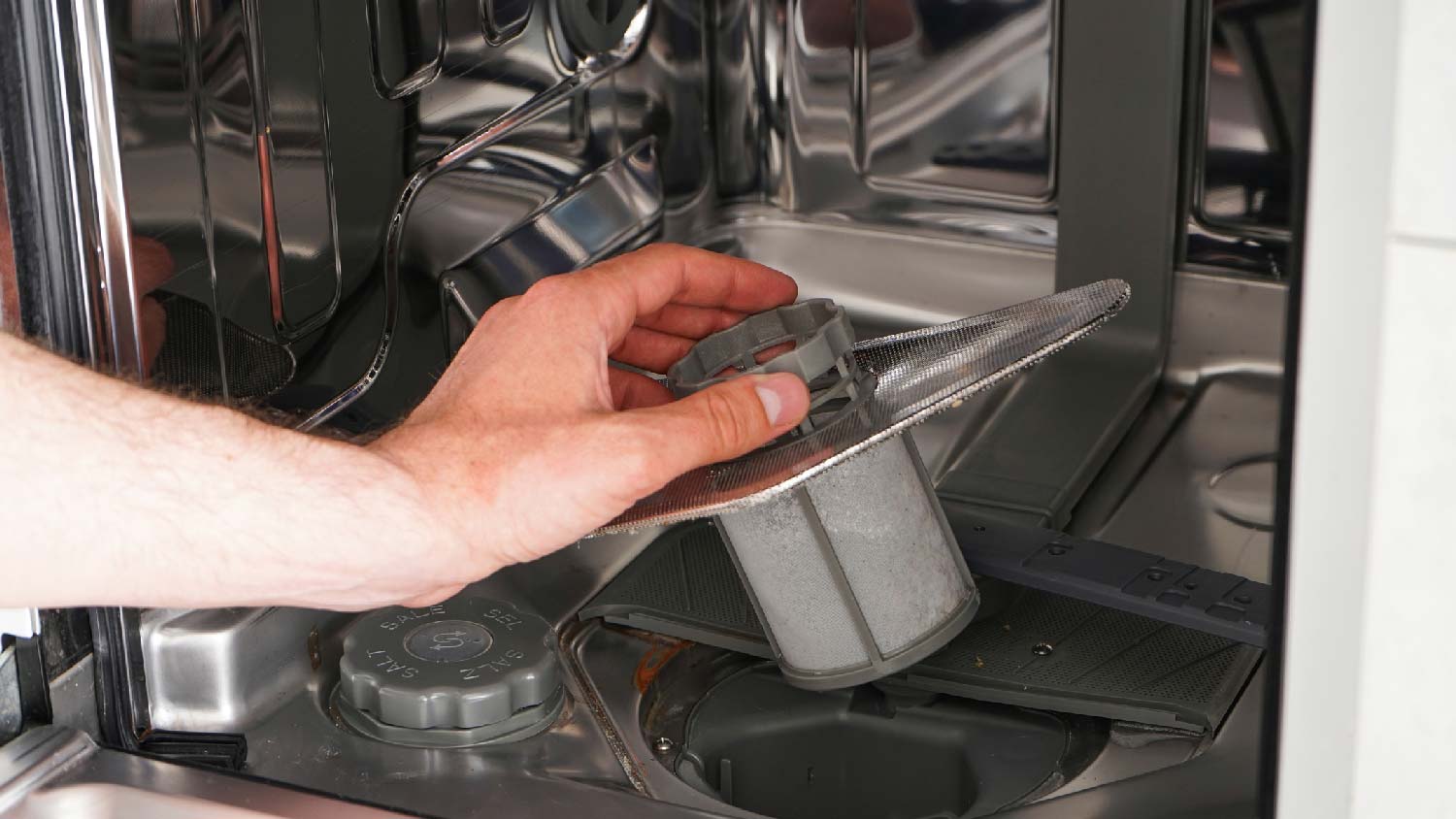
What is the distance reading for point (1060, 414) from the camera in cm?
130

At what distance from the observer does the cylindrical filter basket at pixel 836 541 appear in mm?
868

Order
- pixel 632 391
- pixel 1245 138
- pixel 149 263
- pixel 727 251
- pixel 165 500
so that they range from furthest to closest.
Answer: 1. pixel 727 251
2. pixel 1245 138
3. pixel 632 391
4. pixel 149 263
5. pixel 165 500

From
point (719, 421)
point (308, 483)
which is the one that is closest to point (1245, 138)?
point (719, 421)

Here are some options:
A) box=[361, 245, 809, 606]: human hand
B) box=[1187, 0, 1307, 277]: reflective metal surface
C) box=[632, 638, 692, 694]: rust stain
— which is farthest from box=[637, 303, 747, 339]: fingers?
box=[1187, 0, 1307, 277]: reflective metal surface

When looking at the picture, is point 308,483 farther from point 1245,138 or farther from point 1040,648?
point 1245,138

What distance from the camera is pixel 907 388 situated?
866mm

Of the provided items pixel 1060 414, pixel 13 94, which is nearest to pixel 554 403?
pixel 13 94

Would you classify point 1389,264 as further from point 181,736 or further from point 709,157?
point 709,157

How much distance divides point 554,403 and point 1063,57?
0.68 m

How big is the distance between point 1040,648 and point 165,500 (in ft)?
1.78

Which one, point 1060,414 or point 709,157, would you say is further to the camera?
point 709,157

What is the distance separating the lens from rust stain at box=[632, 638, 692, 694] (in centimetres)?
105

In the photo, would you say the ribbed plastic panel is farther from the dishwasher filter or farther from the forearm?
the forearm

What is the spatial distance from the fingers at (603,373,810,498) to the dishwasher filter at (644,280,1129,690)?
2 cm
